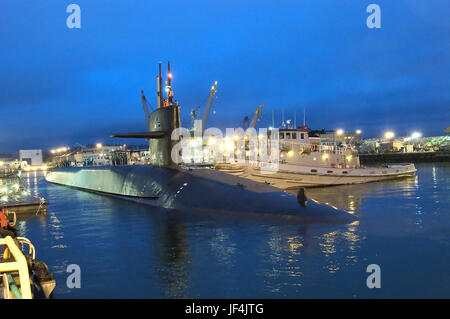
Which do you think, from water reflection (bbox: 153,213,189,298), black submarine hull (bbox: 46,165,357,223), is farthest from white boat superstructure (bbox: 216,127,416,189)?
water reflection (bbox: 153,213,189,298)

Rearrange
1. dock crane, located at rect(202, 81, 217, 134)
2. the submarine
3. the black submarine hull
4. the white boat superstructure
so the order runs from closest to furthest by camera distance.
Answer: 1. the black submarine hull
2. the submarine
3. the white boat superstructure
4. dock crane, located at rect(202, 81, 217, 134)

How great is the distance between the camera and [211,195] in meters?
16.3

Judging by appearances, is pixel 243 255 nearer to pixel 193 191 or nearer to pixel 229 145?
pixel 193 191

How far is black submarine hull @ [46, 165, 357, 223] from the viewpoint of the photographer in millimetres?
13922

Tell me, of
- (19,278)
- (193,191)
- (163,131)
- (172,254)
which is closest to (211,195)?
(193,191)

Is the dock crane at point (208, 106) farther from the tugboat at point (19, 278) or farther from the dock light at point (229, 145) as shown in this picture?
the tugboat at point (19, 278)

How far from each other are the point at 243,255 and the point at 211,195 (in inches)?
247

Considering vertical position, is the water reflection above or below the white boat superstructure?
below

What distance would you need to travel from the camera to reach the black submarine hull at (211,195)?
1392cm

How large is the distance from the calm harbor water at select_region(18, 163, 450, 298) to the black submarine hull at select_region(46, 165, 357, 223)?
698 mm

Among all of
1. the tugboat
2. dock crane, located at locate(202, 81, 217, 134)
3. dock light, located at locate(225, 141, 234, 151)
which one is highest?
dock crane, located at locate(202, 81, 217, 134)

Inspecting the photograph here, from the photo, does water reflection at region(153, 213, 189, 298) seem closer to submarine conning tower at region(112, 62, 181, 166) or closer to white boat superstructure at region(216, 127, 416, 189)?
submarine conning tower at region(112, 62, 181, 166)

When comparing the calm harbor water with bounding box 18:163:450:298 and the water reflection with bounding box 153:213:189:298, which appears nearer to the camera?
the calm harbor water with bounding box 18:163:450:298
